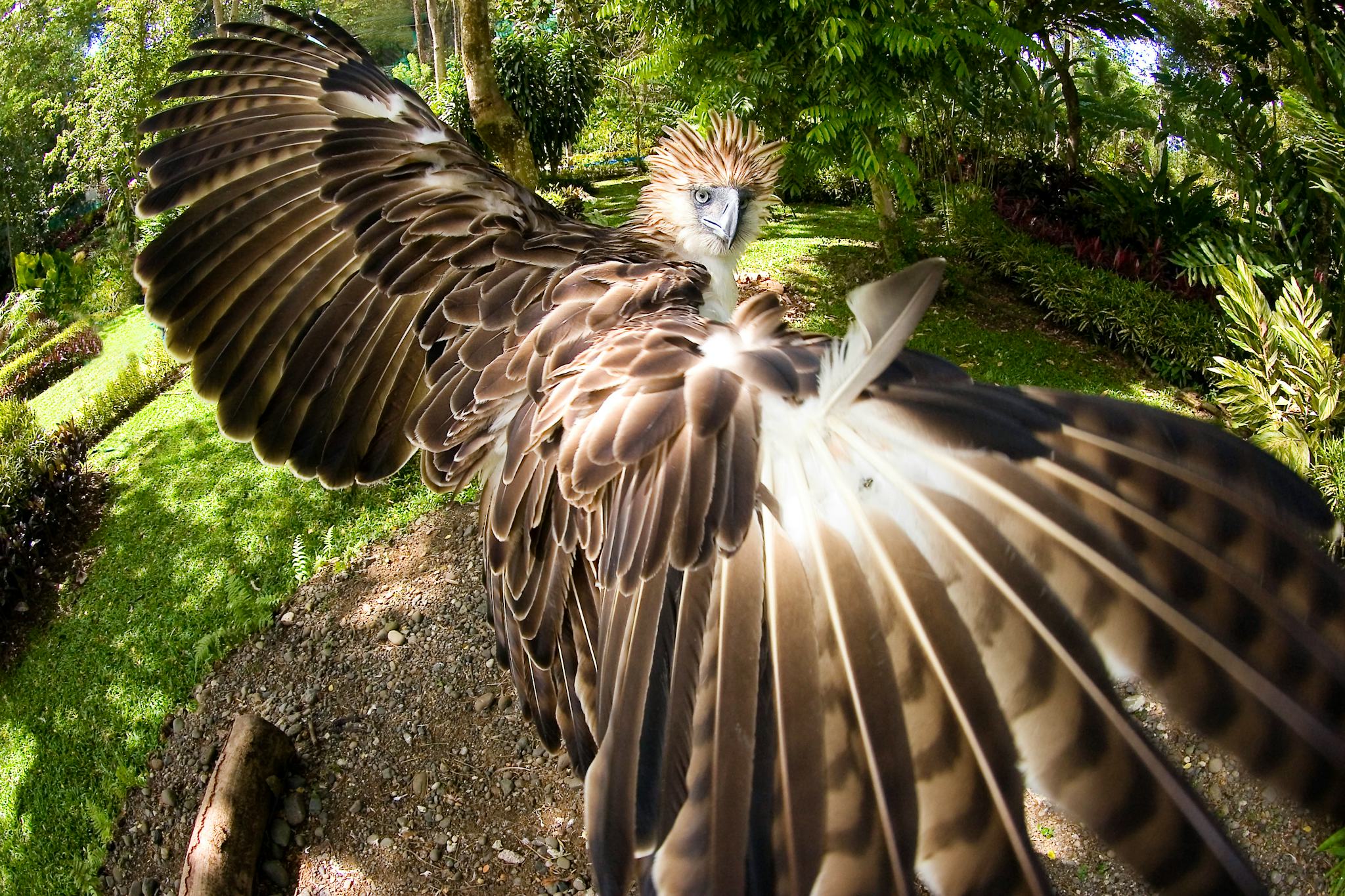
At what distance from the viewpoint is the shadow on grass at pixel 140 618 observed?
4.00 metres

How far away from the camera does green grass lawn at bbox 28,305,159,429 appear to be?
888 cm

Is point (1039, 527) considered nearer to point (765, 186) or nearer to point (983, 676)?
point (983, 676)

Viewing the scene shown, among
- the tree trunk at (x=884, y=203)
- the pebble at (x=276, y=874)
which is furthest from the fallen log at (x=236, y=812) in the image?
the tree trunk at (x=884, y=203)

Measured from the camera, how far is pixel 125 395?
784 cm

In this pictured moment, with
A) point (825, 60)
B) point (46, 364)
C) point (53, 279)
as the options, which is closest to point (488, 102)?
point (825, 60)

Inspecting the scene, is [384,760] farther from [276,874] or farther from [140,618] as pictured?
[140,618]

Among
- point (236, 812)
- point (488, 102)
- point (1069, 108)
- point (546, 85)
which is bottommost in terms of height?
point (236, 812)

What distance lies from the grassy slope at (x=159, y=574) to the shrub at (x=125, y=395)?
277 millimetres

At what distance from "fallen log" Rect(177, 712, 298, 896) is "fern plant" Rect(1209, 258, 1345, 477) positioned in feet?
17.8

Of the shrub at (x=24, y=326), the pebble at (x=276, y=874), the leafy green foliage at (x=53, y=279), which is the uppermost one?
the leafy green foliage at (x=53, y=279)

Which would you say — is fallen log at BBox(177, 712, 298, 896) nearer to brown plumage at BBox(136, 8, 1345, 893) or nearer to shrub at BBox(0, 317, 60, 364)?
brown plumage at BBox(136, 8, 1345, 893)

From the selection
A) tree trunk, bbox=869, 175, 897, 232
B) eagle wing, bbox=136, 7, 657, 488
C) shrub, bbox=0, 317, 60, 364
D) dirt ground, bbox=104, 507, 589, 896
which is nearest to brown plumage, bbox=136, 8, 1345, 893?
eagle wing, bbox=136, 7, 657, 488

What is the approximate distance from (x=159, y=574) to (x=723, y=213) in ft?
14.0

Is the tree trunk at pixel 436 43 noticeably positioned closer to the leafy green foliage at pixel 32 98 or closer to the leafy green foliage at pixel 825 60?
the leafy green foliage at pixel 32 98
